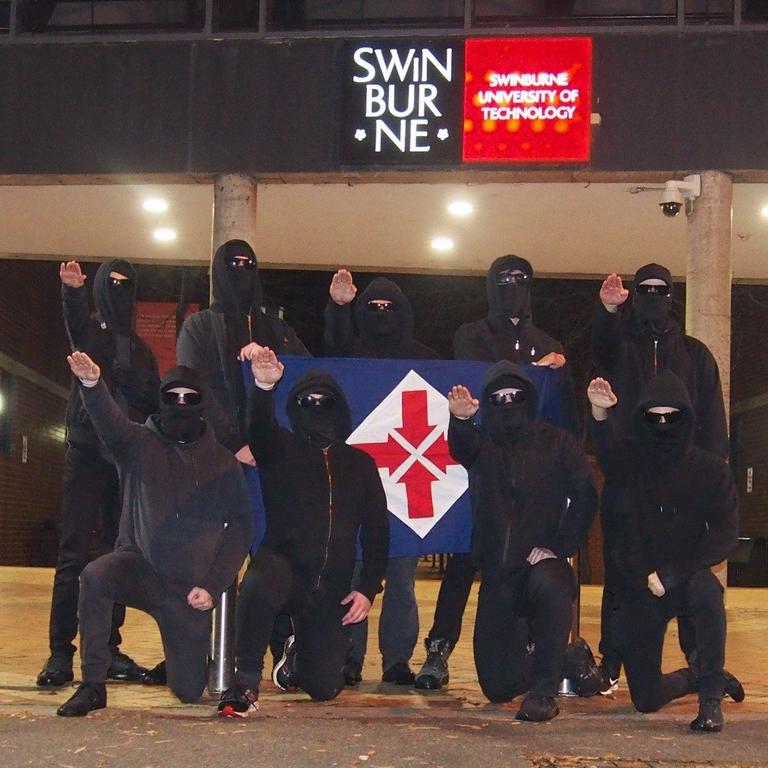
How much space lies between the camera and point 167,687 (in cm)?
607

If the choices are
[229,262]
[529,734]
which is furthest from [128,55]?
[529,734]

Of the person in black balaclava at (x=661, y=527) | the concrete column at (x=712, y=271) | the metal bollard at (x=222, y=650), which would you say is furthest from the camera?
the concrete column at (x=712, y=271)

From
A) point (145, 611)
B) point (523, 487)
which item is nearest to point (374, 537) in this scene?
point (523, 487)

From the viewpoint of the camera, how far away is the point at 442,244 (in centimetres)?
1503

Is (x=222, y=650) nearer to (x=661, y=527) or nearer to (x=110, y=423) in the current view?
(x=110, y=423)

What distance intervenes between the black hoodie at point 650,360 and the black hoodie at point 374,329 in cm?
95

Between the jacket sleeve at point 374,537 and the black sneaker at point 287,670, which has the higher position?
the jacket sleeve at point 374,537

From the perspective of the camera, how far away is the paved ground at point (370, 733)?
4.29 meters

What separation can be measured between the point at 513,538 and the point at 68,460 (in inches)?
86.8

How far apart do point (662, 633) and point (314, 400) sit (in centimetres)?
184

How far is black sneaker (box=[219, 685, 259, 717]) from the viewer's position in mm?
5121

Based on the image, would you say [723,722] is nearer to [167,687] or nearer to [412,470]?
[412,470]

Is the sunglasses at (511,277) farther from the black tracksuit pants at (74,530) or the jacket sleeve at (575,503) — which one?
the black tracksuit pants at (74,530)

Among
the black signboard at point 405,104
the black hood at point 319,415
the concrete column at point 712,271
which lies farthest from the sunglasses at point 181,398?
the concrete column at point 712,271
